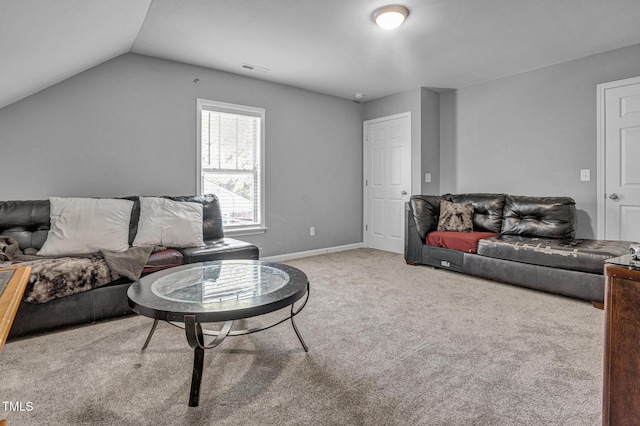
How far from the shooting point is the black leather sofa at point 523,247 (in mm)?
2982

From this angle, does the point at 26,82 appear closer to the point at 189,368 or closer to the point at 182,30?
the point at 182,30

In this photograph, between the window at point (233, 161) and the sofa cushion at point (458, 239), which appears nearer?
the sofa cushion at point (458, 239)

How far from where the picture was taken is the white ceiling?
93.7 inches

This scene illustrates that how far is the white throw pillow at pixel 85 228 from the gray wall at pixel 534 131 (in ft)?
14.1

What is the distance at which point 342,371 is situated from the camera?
73.4 inches

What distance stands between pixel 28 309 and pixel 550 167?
5133 millimetres

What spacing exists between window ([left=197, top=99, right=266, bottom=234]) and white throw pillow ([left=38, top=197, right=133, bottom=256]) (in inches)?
48.7

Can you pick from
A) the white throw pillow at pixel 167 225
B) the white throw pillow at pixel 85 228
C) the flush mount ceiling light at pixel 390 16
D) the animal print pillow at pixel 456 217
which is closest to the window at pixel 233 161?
the white throw pillow at pixel 167 225

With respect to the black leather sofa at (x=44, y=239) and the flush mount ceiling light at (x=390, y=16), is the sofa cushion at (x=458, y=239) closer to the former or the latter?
the black leather sofa at (x=44, y=239)

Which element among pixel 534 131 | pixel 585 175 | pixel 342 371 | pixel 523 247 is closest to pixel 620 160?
pixel 585 175

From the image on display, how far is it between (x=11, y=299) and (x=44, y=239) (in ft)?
7.71

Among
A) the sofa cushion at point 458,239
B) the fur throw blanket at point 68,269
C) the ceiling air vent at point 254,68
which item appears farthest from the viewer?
the ceiling air vent at point 254,68

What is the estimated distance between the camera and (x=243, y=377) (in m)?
1.80

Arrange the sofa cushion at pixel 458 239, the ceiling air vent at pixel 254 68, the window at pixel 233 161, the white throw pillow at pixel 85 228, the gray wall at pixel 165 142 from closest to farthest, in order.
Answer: the white throw pillow at pixel 85 228 < the gray wall at pixel 165 142 < the sofa cushion at pixel 458 239 < the ceiling air vent at pixel 254 68 < the window at pixel 233 161
